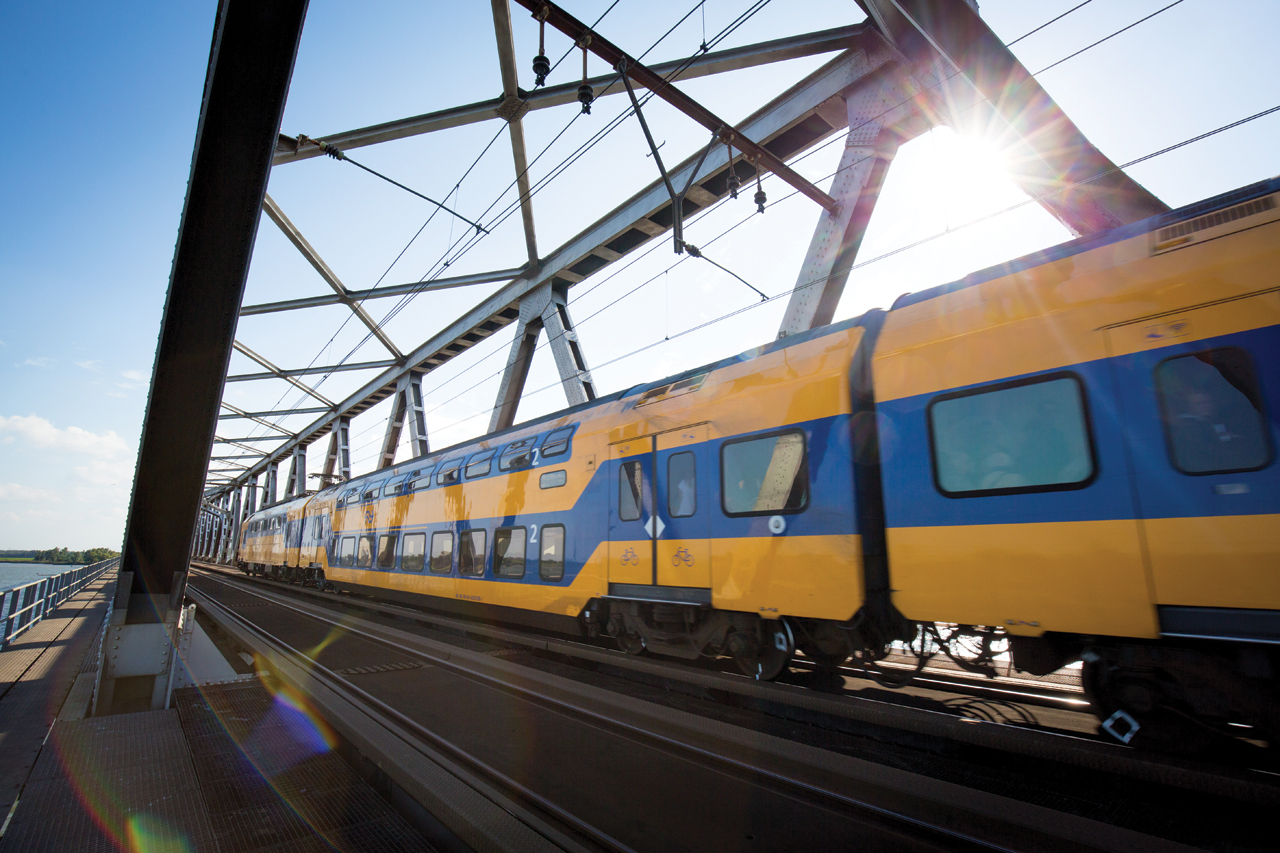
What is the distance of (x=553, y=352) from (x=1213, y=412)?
641 inches

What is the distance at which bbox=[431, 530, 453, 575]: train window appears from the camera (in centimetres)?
1186

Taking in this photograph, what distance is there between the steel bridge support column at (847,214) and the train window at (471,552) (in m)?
7.12

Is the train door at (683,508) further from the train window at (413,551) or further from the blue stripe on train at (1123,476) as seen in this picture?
the train window at (413,551)

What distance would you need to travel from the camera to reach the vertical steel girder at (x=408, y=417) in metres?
26.6

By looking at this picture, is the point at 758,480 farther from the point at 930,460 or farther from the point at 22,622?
the point at 22,622

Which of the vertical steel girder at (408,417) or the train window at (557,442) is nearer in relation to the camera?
the train window at (557,442)

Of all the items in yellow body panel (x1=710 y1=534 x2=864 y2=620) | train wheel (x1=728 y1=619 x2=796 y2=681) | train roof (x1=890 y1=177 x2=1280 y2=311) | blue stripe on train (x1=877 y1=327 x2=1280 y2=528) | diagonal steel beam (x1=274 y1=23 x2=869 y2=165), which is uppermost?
diagonal steel beam (x1=274 y1=23 x2=869 y2=165)

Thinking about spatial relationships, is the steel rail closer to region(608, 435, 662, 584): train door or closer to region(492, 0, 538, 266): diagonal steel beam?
region(608, 435, 662, 584): train door

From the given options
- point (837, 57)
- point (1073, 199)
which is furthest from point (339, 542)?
point (1073, 199)

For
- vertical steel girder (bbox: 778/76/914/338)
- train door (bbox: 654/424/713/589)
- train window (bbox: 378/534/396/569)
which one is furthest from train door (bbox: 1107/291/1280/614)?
train window (bbox: 378/534/396/569)

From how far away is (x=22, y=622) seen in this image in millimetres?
9922

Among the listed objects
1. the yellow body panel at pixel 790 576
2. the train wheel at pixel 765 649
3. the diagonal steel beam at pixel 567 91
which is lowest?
the train wheel at pixel 765 649

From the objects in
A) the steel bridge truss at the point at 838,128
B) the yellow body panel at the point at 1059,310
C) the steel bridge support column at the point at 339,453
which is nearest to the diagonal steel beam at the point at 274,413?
the steel bridge support column at the point at 339,453

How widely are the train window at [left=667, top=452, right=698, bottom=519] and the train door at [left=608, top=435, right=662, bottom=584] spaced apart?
12.7 inches
